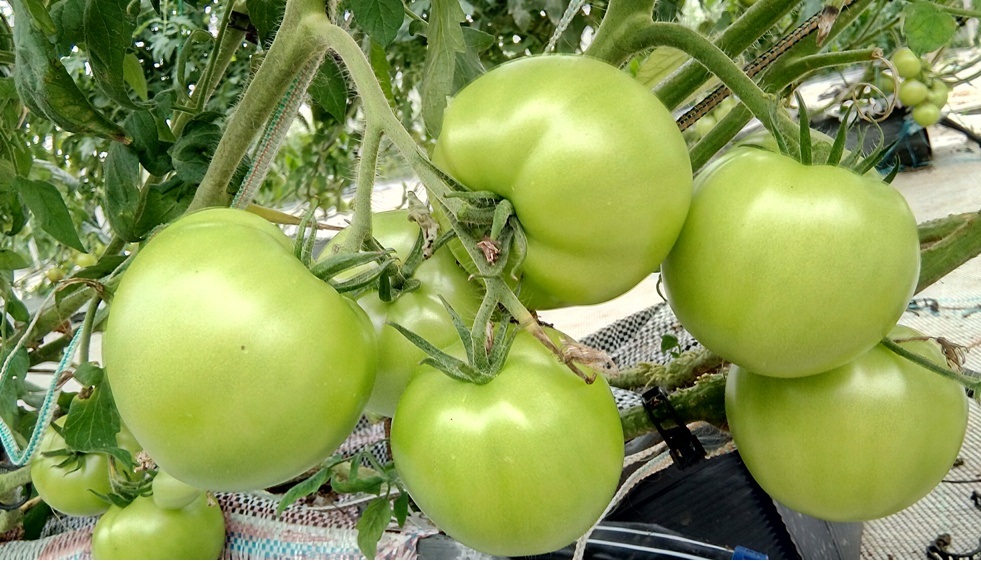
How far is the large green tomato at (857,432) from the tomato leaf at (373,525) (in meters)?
0.38

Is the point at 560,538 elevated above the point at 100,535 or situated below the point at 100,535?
above

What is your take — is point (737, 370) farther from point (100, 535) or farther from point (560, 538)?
point (100, 535)

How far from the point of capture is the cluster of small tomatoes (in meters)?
0.31

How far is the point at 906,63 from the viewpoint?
61.9 inches

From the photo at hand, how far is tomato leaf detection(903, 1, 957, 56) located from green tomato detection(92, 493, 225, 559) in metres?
0.93

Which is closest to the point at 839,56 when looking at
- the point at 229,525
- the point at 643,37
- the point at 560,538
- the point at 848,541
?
the point at 643,37

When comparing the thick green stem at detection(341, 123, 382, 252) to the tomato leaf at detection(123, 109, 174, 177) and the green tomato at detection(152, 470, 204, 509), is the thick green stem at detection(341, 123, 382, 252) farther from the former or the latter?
Result: the green tomato at detection(152, 470, 204, 509)

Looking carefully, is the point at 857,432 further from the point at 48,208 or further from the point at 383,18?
the point at 48,208

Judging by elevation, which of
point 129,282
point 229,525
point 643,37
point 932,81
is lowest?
point 229,525

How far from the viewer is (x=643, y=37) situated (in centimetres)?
43

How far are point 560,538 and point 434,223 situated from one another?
180mm

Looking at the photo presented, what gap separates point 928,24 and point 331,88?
47 cm

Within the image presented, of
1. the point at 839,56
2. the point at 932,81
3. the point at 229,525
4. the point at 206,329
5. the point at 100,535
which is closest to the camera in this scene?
the point at 206,329

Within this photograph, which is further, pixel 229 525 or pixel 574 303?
pixel 229 525
